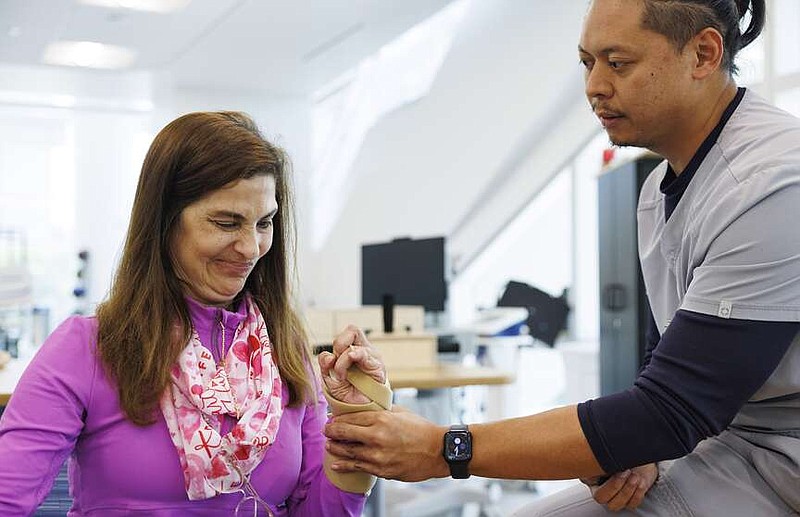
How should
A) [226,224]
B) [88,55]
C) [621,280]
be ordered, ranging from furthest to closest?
1. [88,55]
2. [621,280]
3. [226,224]

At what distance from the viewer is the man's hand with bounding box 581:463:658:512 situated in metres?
1.33

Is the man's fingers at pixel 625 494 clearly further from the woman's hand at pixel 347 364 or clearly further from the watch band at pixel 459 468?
the woman's hand at pixel 347 364

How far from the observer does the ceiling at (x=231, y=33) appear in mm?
6836

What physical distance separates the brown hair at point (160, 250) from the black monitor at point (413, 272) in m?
A: 3.33

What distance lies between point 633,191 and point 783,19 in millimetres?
981

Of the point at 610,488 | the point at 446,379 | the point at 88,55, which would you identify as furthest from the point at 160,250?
the point at 88,55

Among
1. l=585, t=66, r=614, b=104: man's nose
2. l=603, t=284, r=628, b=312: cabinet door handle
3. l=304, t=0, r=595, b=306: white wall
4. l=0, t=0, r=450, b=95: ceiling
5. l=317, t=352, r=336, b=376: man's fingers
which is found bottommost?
l=603, t=284, r=628, b=312: cabinet door handle

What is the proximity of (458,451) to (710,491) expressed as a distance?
1.23 ft

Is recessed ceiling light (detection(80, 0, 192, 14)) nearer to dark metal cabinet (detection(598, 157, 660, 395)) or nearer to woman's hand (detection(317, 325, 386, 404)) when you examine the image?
dark metal cabinet (detection(598, 157, 660, 395))

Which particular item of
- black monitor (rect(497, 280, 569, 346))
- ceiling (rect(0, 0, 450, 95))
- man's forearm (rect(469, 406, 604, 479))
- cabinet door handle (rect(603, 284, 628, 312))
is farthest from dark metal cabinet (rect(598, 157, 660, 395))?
Result: ceiling (rect(0, 0, 450, 95))

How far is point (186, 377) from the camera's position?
4.58ft

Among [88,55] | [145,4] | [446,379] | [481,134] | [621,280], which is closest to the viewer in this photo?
[446,379]

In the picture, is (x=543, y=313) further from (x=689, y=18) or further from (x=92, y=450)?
(x=92, y=450)

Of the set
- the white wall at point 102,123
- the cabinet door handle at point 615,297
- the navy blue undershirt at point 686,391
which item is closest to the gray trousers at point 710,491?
the navy blue undershirt at point 686,391
